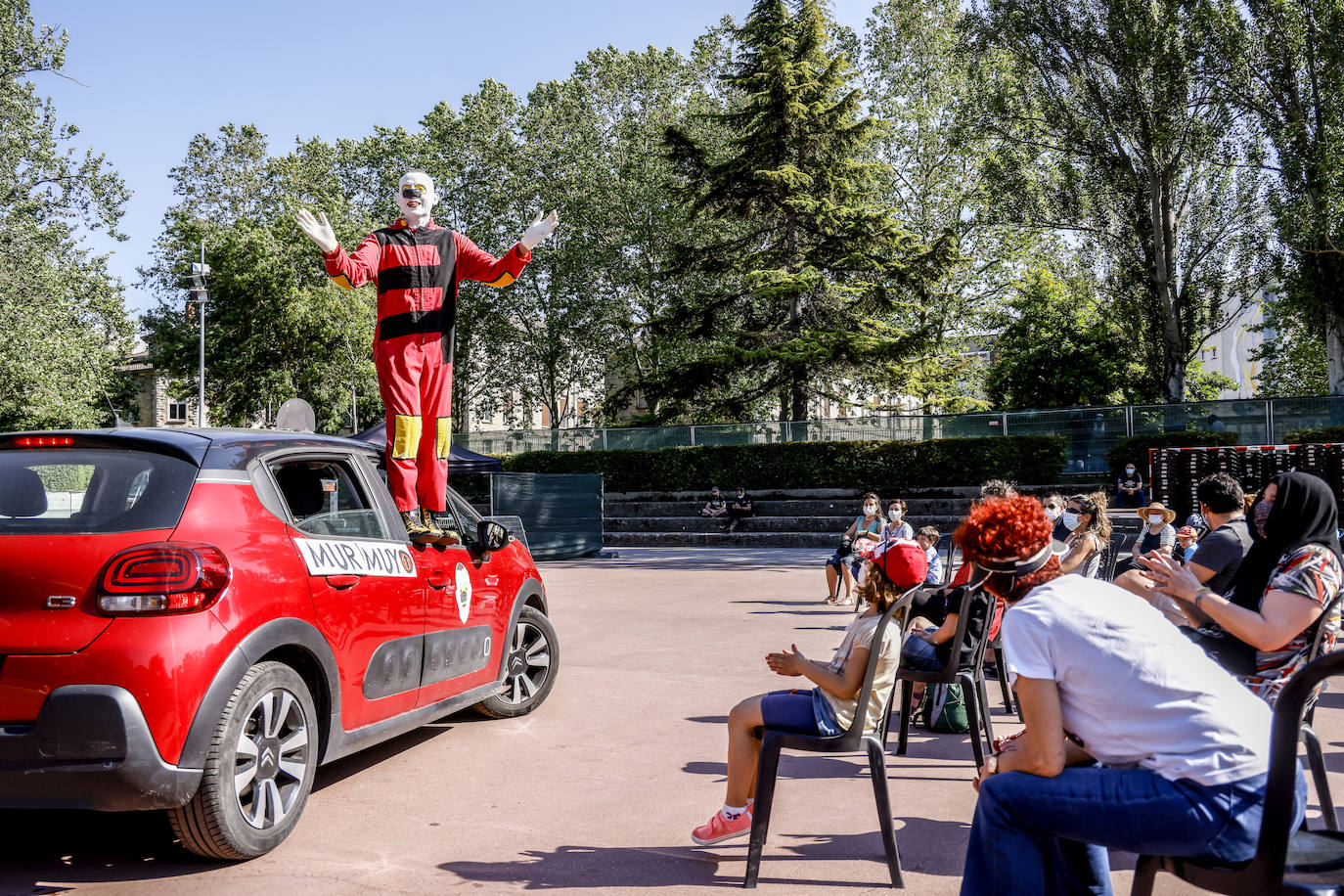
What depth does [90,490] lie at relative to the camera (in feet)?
13.9

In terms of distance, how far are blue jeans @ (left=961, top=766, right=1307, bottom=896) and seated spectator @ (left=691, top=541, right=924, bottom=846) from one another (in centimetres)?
116

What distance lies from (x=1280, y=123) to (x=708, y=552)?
1745 centimetres

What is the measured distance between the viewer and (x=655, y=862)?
4.18 m

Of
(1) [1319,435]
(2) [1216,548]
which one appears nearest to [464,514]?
(2) [1216,548]

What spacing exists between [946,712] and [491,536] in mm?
3104

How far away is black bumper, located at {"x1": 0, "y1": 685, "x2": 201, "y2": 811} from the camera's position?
3586 millimetres

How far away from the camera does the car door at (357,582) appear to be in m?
4.57

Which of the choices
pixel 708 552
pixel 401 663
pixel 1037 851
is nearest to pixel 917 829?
pixel 1037 851

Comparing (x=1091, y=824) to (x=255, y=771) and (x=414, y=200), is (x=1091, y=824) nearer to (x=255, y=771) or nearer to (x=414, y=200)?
(x=255, y=771)

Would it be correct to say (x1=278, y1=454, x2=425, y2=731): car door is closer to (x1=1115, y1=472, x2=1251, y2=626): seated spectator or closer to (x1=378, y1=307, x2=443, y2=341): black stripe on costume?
(x1=378, y1=307, x2=443, y2=341): black stripe on costume

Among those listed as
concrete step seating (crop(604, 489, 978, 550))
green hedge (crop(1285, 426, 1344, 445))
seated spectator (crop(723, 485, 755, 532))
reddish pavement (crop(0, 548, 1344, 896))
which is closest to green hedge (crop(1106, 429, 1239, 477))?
green hedge (crop(1285, 426, 1344, 445))

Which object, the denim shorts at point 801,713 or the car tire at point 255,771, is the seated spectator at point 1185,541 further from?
the car tire at point 255,771

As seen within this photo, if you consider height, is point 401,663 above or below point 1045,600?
below

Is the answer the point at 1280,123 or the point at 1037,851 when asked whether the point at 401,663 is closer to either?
the point at 1037,851
